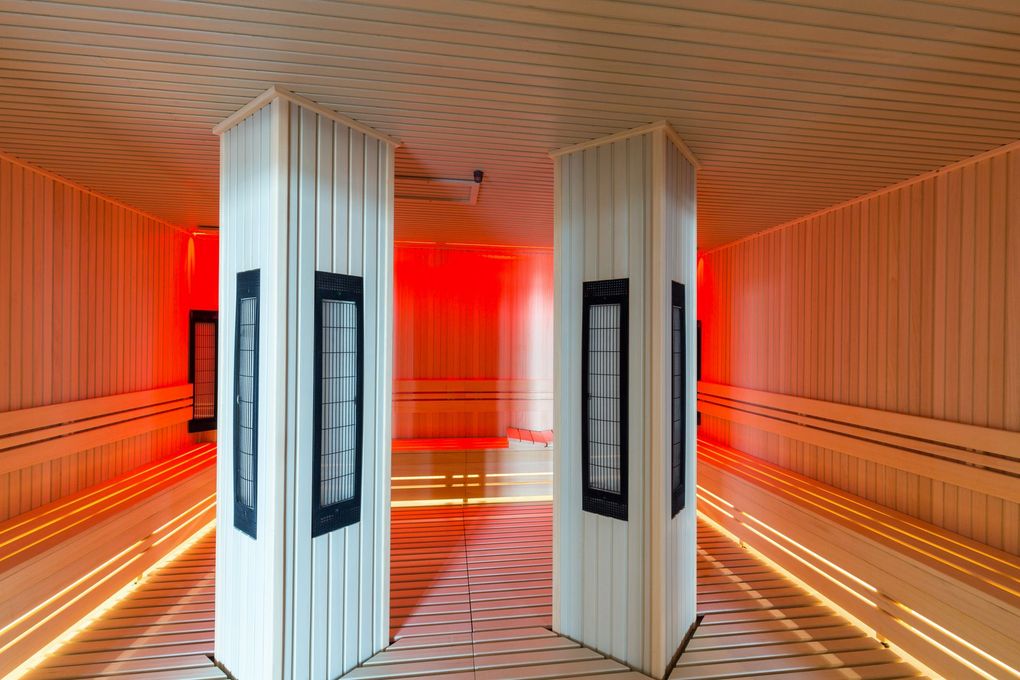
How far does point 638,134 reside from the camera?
302 centimetres

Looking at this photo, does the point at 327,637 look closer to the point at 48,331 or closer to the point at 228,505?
the point at 228,505

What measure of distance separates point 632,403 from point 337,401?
71.3 inches

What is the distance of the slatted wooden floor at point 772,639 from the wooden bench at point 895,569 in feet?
0.54

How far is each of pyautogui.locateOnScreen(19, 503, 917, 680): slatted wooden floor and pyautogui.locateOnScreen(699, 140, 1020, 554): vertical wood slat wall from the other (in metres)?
1.21

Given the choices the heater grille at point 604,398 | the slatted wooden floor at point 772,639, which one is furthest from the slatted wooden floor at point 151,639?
the slatted wooden floor at point 772,639

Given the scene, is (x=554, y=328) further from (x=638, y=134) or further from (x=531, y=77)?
(x=531, y=77)

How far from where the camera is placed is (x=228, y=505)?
9.42 feet

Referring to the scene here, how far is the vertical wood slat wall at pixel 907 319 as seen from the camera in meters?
3.24

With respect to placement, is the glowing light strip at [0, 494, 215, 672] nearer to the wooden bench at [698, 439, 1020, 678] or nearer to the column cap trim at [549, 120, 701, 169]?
the column cap trim at [549, 120, 701, 169]

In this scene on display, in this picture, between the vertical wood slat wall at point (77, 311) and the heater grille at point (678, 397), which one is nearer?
the heater grille at point (678, 397)

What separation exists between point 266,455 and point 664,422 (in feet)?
7.60

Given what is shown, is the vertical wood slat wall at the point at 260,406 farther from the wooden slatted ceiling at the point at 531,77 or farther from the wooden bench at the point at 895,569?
the wooden bench at the point at 895,569

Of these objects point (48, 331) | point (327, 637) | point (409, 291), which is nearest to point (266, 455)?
point (327, 637)

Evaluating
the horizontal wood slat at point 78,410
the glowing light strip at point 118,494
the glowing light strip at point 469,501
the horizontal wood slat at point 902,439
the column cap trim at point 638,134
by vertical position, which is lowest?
the glowing light strip at point 469,501
